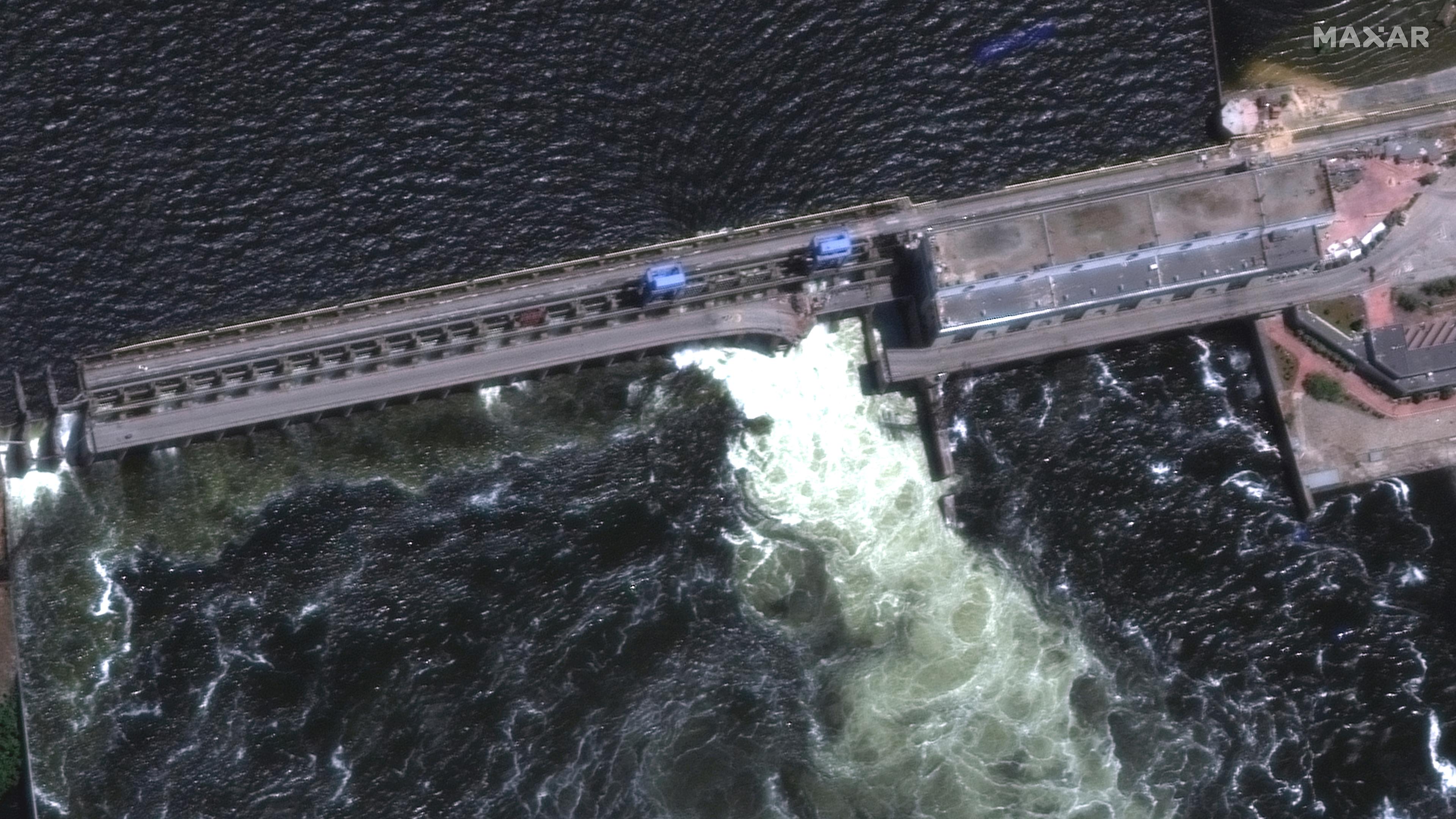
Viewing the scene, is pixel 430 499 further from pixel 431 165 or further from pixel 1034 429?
pixel 1034 429

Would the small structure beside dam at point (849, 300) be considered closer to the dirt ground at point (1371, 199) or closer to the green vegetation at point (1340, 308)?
the dirt ground at point (1371, 199)

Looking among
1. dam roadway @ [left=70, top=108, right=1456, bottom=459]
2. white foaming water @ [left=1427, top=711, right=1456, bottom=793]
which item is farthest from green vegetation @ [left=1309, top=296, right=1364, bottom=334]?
white foaming water @ [left=1427, top=711, right=1456, bottom=793]

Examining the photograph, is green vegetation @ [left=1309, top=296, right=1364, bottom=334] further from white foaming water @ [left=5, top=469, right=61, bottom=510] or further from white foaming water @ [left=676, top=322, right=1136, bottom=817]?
white foaming water @ [left=5, top=469, right=61, bottom=510]

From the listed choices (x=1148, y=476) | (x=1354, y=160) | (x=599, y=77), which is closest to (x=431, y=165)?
(x=599, y=77)

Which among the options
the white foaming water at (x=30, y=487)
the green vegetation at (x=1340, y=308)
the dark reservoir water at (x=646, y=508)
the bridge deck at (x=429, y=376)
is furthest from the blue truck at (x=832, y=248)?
the white foaming water at (x=30, y=487)

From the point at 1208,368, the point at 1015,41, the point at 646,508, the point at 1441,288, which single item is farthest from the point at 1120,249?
the point at 646,508

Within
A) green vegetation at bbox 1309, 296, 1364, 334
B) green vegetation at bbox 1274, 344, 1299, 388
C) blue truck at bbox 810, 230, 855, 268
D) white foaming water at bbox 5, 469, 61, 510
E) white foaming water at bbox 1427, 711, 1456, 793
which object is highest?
blue truck at bbox 810, 230, 855, 268
